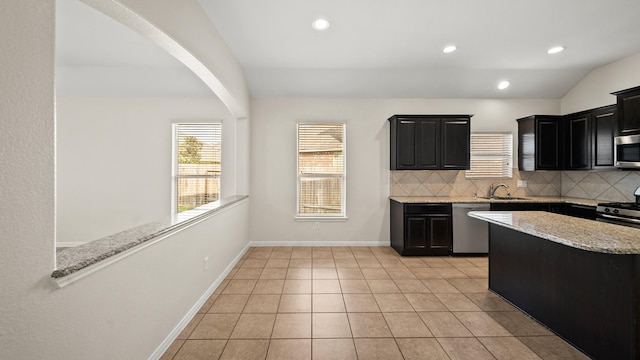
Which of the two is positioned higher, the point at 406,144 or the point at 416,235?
the point at 406,144

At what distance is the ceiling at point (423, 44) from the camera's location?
9.47 ft

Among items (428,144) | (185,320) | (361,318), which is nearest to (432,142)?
(428,144)

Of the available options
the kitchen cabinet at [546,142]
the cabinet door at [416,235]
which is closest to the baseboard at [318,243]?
the cabinet door at [416,235]

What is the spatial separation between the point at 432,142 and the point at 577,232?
282 cm

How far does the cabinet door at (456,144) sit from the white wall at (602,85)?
1997 mm

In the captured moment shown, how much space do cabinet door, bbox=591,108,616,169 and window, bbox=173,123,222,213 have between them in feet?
19.2

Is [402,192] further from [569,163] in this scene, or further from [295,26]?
[295,26]

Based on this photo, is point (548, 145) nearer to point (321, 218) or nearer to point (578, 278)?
point (578, 278)

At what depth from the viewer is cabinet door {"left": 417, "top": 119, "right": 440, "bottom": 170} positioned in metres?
4.69

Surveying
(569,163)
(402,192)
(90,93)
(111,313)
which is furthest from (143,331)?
(569,163)

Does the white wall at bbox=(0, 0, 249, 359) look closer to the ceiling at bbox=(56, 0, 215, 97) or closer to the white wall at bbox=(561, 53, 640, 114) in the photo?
the ceiling at bbox=(56, 0, 215, 97)

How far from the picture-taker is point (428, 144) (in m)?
4.70

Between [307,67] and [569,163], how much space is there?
4.50 metres

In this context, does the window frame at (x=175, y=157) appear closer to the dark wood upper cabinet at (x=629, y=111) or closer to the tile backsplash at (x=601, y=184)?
the dark wood upper cabinet at (x=629, y=111)
